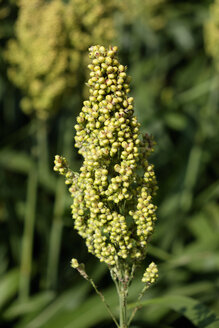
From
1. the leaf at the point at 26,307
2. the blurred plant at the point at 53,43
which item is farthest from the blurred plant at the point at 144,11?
the leaf at the point at 26,307

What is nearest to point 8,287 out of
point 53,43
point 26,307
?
point 26,307

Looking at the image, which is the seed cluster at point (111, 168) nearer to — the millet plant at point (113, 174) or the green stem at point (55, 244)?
the millet plant at point (113, 174)

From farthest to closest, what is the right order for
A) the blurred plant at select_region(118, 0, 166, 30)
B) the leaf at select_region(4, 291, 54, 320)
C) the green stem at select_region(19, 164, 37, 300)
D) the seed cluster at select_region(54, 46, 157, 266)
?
the blurred plant at select_region(118, 0, 166, 30)
the green stem at select_region(19, 164, 37, 300)
the leaf at select_region(4, 291, 54, 320)
the seed cluster at select_region(54, 46, 157, 266)

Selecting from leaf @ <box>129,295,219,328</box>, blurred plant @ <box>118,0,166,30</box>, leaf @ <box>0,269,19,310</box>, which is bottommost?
leaf @ <box>129,295,219,328</box>

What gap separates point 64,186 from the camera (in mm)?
4090

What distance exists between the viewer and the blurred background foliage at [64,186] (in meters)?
3.53

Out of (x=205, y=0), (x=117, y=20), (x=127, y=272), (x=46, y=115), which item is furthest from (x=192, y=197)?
(x=205, y=0)

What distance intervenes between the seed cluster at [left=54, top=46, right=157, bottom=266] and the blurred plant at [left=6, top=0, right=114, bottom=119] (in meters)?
1.99

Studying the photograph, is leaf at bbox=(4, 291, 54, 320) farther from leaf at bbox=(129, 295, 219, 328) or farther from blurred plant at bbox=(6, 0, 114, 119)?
blurred plant at bbox=(6, 0, 114, 119)

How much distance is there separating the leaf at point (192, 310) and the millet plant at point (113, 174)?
0.42 meters

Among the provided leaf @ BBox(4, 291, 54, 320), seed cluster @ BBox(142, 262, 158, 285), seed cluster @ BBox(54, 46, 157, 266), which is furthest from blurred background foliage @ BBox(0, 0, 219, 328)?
seed cluster @ BBox(54, 46, 157, 266)

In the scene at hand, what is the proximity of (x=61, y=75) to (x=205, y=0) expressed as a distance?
19.1 feet

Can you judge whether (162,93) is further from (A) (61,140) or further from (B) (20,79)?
(B) (20,79)

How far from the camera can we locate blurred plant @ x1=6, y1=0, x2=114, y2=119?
3470 mm
